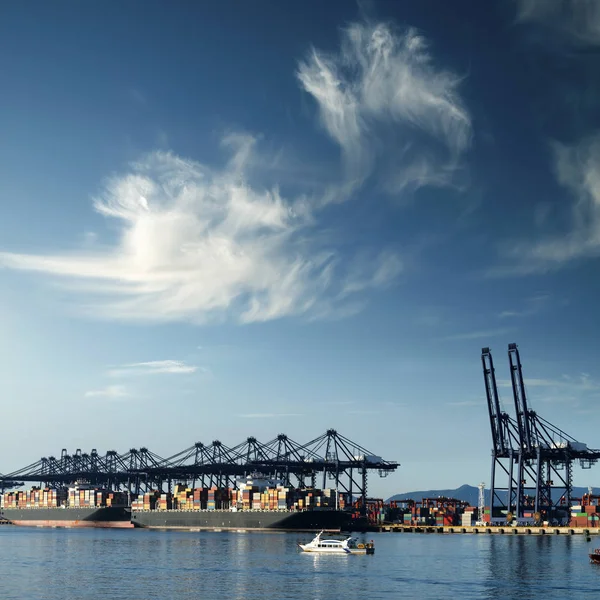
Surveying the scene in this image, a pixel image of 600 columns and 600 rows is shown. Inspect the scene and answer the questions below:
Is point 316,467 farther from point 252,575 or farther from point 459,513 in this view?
point 252,575

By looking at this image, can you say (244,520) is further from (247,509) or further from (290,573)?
(290,573)

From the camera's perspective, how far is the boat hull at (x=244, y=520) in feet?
504

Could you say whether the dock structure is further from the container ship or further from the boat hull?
the boat hull

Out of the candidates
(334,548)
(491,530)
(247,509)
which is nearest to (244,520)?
(247,509)

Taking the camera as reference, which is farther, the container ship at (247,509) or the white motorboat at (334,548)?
the container ship at (247,509)

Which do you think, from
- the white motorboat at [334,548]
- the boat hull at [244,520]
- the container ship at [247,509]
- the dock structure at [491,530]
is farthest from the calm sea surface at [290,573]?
the container ship at [247,509]

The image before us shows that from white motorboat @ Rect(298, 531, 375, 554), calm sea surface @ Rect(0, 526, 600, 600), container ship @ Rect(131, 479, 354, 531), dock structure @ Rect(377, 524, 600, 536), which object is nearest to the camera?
calm sea surface @ Rect(0, 526, 600, 600)

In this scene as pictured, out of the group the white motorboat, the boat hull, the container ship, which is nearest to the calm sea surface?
the white motorboat

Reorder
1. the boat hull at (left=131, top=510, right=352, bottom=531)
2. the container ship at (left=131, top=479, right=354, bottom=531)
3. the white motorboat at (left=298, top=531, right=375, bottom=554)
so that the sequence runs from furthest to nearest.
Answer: the container ship at (left=131, top=479, right=354, bottom=531) → the boat hull at (left=131, top=510, right=352, bottom=531) → the white motorboat at (left=298, top=531, right=375, bottom=554)

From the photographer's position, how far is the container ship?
155m

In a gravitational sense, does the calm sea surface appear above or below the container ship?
below

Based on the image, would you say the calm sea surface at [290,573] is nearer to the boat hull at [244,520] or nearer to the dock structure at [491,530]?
the dock structure at [491,530]

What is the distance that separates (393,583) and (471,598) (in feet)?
36.0

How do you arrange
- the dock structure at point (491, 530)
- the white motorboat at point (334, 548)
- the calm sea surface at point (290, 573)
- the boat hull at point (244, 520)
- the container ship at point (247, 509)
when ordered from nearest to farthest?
the calm sea surface at point (290, 573), the white motorboat at point (334, 548), the dock structure at point (491, 530), the boat hull at point (244, 520), the container ship at point (247, 509)
